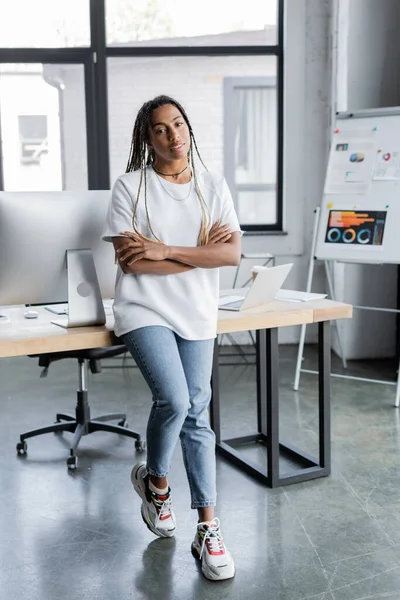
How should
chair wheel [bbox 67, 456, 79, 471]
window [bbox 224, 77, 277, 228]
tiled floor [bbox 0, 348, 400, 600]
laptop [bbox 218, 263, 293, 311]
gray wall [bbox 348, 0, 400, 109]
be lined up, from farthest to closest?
window [bbox 224, 77, 277, 228]
gray wall [bbox 348, 0, 400, 109]
chair wheel [bbox 67, 456, 79, 471]
laptop [bbox 218, 263, 293, 311]
tiled floor [bbox 0, 348, 400, 600]

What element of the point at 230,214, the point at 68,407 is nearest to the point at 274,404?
the point at 230,214

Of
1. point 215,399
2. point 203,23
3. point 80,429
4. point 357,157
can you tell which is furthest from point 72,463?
point 203,23

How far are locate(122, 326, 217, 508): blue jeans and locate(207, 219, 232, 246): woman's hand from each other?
320 millimetres

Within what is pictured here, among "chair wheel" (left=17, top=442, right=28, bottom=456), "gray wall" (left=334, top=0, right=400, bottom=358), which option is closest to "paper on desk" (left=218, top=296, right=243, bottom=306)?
"chair wheel" (left=17, top=442, right=28, bottom=456)

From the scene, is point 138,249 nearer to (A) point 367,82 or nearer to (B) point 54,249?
(B) point 54,249

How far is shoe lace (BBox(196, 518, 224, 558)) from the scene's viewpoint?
2178 mm

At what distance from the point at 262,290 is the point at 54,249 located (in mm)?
761

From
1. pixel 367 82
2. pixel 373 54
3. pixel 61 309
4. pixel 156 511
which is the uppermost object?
pixel 373 54

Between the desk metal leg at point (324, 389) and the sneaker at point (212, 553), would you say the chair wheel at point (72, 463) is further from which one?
the desk metal leg at point (324, 389)

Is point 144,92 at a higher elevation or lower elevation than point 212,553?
higher

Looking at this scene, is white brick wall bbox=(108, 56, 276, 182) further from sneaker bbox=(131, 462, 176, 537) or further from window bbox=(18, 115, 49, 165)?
sneaker bbox=(131, 462, 176, 537)

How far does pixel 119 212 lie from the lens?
7.28 ft

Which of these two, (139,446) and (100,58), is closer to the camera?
(139,446)

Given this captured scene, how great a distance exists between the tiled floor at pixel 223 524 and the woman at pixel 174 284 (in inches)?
6.1
